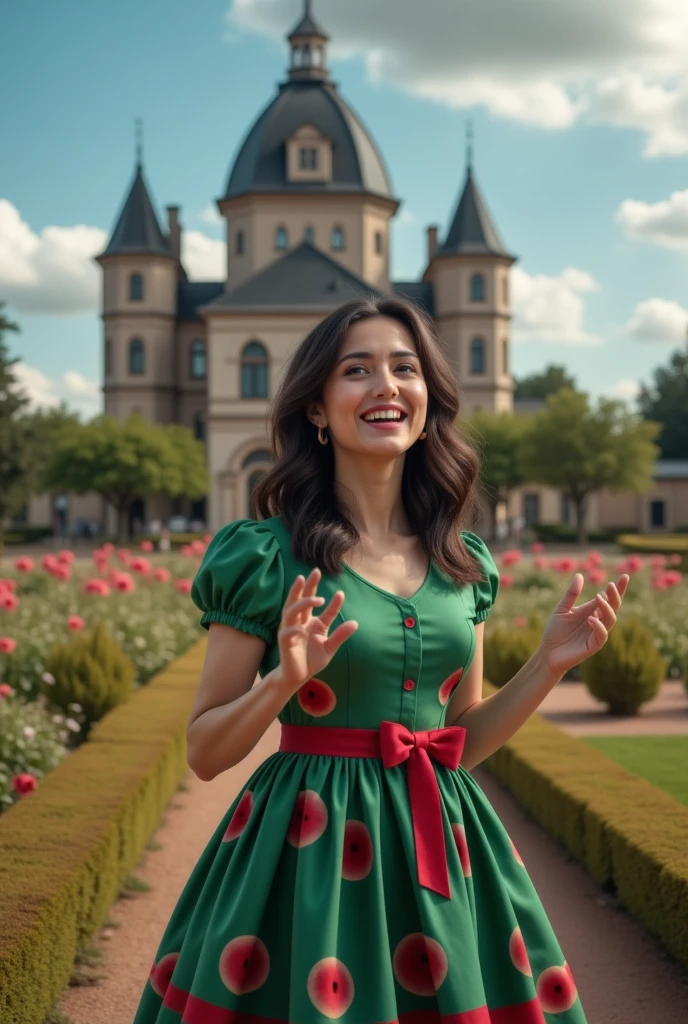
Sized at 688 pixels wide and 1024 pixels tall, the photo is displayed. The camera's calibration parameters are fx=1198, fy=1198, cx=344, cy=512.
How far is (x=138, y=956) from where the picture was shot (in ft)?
16.2

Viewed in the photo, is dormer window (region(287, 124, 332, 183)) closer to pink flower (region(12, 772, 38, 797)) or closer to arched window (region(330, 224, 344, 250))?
arched window (region(330, 224, 344, 250))

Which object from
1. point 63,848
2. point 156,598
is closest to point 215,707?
point 63,848

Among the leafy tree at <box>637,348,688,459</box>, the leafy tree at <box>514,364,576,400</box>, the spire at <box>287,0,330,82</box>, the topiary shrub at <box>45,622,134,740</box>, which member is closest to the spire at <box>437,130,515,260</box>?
the spire at <box>287,0,330,82</box>

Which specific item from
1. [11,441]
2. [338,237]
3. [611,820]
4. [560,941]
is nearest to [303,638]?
[560,941]

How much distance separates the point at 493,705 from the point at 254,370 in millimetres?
47317

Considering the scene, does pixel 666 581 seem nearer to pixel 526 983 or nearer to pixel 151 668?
pixel 151 668

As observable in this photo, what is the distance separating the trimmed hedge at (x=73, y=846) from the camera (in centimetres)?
394

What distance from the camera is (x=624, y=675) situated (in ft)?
34.5

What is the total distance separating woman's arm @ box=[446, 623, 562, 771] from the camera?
2924 mm

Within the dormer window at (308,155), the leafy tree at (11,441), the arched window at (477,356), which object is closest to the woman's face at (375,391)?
the leafy tree at (11,441)

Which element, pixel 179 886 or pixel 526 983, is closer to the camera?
pixel 526 983

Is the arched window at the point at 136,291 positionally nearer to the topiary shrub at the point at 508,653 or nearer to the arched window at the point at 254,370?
the arched window at the point at 254,370

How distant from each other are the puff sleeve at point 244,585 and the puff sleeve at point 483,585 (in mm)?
532

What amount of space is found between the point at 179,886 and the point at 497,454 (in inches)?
1745
